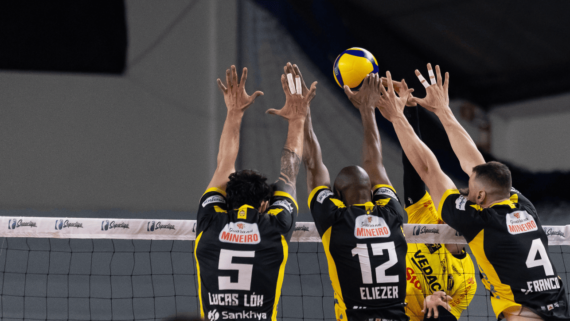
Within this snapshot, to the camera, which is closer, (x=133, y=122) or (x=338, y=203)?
(x=338, y=203)

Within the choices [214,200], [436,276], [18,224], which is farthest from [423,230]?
[18,224]

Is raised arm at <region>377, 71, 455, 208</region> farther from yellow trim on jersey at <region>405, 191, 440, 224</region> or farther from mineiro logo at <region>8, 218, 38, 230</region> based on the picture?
mineiro logo at <region>8, 218, 38, 230</region>

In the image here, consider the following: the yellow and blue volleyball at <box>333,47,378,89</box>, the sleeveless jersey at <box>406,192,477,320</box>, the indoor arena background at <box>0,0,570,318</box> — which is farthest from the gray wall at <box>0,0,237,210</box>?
the sleeveless jersey at <box>406,192,477,320</box>

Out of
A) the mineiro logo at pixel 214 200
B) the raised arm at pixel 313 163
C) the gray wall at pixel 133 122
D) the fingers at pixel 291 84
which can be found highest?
the gray wall at pixel 133 122

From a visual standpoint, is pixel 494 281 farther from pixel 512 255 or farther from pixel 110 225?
pixel 110 225

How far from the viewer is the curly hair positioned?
2660 millimetres

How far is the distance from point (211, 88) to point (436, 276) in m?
8.46

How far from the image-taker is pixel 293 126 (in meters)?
3.31

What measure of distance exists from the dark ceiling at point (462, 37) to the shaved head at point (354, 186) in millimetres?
8769

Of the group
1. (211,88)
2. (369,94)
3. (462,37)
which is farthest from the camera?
(462,37)

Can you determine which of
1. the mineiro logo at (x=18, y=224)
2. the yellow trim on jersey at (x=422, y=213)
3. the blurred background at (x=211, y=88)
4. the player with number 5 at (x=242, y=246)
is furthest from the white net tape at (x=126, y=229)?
the blurred background at (x=211, y=88)

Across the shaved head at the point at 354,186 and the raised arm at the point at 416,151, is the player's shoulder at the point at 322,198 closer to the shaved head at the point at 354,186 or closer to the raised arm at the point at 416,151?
the shaved head at the point at 354,186

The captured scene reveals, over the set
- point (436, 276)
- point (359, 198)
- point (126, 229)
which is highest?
point (359, 198)

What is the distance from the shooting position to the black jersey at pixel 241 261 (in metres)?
2.48
